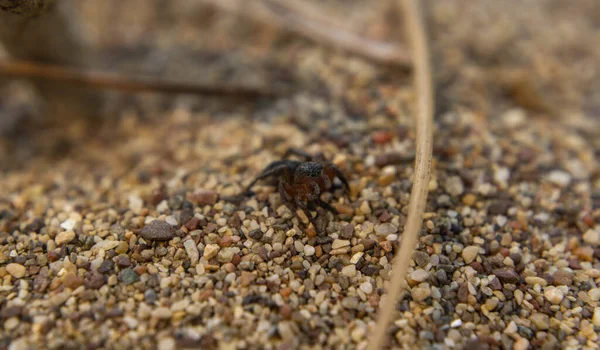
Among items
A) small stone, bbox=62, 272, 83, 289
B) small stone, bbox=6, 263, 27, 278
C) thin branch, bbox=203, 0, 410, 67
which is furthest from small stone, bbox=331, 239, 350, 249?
thin branch, bbox=203, 0, 410, 67

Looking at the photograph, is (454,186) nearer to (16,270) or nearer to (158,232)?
(158,232)

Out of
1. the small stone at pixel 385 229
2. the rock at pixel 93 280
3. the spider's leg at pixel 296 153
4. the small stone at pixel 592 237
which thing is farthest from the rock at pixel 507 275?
the rock at pixel 93 280

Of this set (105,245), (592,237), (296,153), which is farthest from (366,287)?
(592,237)

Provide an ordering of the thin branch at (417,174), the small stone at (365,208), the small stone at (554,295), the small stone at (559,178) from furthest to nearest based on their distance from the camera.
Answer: the small stone at (559,178) < the small stone at (365,208) < the small stone at (554,295) < the thin branch at (417,174)

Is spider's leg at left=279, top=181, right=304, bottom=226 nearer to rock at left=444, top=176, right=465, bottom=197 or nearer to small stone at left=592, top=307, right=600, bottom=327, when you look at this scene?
rock at left=444, top=176, right=465, bottom=197

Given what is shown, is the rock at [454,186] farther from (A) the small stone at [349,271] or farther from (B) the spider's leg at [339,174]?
(A) the small stone at [349,271]

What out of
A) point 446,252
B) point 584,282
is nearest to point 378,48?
point 446,252
